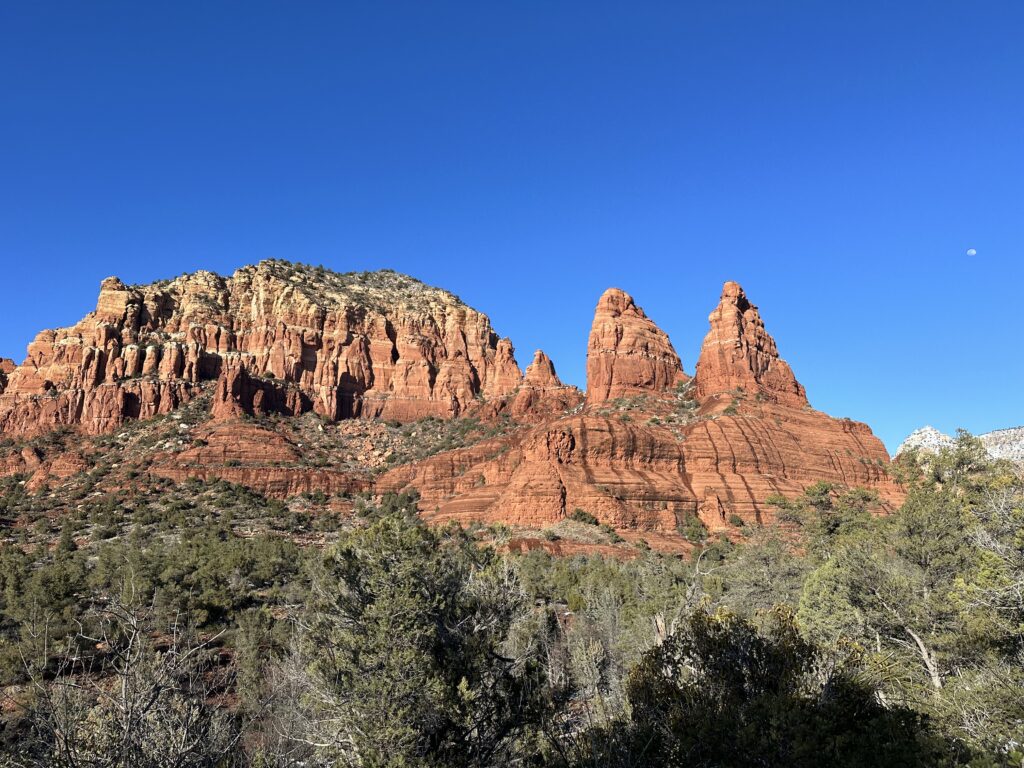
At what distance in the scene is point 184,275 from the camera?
121 meters

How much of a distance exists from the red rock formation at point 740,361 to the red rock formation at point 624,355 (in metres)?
6.22

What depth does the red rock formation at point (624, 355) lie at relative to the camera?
3553 inches

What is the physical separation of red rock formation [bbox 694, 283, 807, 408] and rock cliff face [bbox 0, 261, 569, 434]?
4163 centimetres

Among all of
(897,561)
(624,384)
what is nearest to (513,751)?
(897,561)

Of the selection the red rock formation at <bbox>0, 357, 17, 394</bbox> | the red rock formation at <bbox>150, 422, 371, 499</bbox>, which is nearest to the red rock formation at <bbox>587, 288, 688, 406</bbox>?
the red rock formation at <bbox>150, 422, 371, 499</bbox>

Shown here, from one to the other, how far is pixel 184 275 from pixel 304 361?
32863 mm

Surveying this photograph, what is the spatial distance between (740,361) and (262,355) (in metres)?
76.8

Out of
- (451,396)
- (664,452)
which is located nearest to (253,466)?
(451,396)

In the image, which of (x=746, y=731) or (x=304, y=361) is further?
(x=304, y=361)

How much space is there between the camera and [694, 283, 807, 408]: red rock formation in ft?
279

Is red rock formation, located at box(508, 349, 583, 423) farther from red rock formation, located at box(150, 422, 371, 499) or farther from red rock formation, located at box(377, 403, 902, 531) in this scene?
red rock formation, located at box(150, 422, 371, 499)

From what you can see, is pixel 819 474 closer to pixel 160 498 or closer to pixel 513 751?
pixel 513 751

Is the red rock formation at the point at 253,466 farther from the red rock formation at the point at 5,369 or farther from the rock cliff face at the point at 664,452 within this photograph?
the red rock formation at the point at 5,369

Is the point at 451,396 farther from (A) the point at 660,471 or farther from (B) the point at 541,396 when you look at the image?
(A) the point at 660,471
